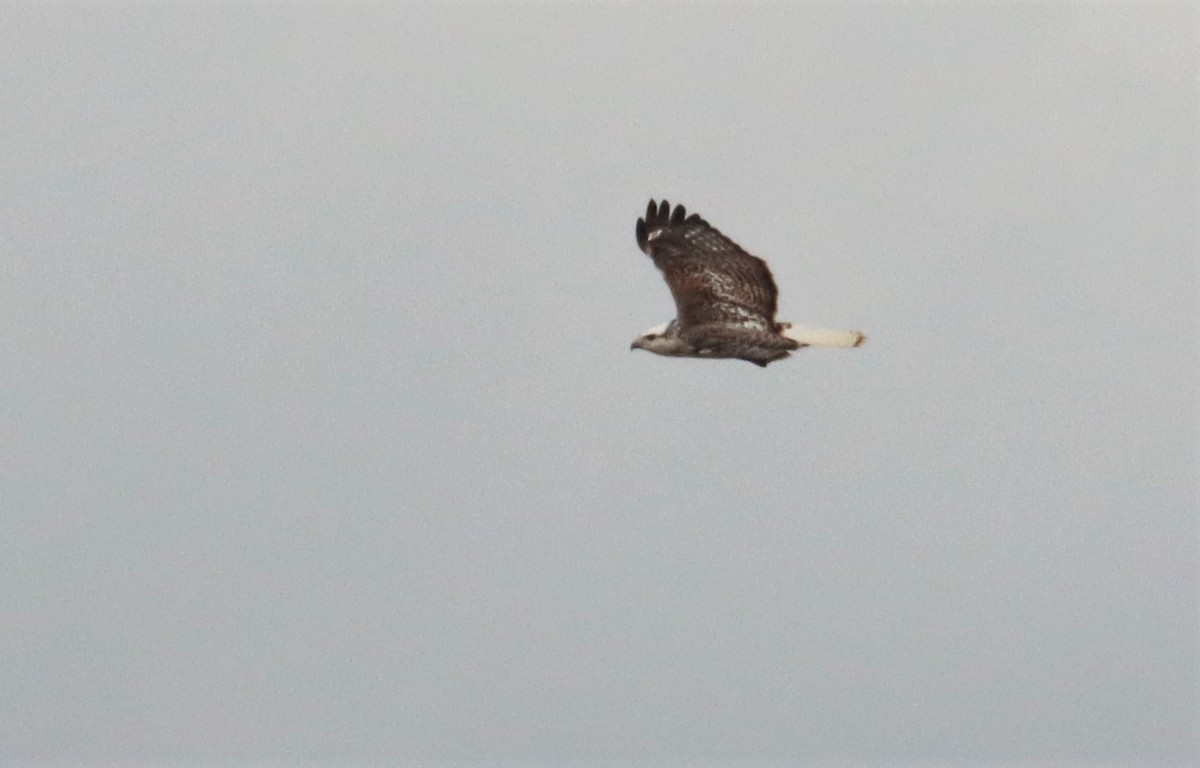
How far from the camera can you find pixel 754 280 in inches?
609

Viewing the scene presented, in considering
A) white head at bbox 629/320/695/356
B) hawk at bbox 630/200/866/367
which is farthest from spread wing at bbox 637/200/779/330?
white head at bbox 629/320/695/356

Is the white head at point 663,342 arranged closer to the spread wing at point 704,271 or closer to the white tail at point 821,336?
the spread wing at point 704,271

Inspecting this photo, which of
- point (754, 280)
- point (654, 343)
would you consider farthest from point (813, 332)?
point (654, 343)

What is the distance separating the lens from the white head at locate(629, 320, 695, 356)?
52.5ft

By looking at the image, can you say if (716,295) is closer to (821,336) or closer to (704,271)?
(704,271)

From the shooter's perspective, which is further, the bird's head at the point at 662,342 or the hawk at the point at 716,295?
the bird's head at the point at 662,342

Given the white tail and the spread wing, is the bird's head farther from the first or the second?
the white tail

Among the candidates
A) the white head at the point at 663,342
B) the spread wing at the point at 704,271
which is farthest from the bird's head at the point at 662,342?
the spread wing at the point at 704,271

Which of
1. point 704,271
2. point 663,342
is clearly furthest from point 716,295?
point 663,342

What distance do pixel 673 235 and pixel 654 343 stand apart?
1.32 m

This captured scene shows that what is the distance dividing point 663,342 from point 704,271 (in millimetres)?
1021

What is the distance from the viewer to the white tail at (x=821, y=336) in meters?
15.3

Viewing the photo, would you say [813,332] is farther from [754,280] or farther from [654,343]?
[654,343]

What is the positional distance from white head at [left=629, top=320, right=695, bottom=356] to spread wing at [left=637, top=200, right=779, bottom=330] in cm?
22
